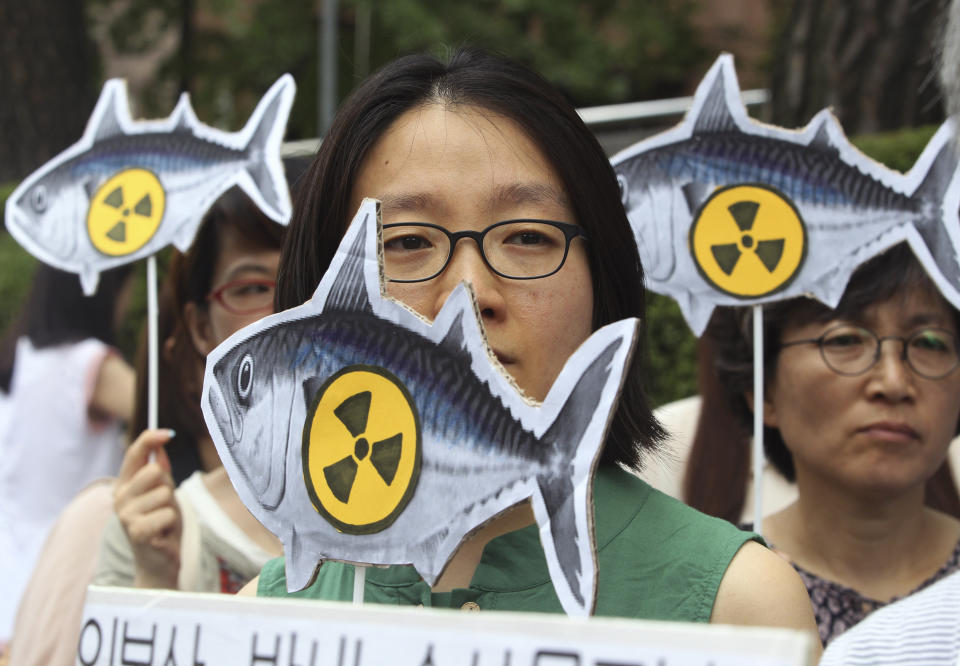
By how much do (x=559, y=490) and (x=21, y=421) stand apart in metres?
3.01

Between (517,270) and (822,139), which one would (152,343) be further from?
(822,139)

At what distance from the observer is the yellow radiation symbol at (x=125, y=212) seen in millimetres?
2576

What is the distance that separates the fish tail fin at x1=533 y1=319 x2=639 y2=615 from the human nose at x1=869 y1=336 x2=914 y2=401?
123 cm

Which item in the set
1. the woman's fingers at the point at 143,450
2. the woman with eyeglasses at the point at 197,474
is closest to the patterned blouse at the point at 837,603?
the woman with eyeglasses at the point at 197,474

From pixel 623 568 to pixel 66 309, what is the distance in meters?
2.94

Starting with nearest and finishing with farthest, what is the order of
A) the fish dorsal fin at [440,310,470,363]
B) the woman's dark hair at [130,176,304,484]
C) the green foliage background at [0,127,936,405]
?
the fish dorsal fin at [440,310,470,363], the woman's dark hair at [130,176,304,484], the green foliage background at [0,127,936,405]

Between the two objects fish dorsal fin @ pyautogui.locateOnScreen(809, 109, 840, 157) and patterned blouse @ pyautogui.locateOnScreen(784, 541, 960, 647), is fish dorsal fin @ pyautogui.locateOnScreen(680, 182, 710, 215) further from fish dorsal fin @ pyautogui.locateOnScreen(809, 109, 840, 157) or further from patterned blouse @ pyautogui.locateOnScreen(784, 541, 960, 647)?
patterned blouse @ pyautogui.locateOnScreen(784, 541, 960, 647)

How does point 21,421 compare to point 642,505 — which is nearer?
point 642,505

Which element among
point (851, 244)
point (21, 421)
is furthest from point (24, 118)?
point (851, 244)

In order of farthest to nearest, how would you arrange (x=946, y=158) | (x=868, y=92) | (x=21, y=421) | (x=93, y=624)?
(x=868, y=92) → (x=21, y=421) → (x=946, y=158) → (x=93, y=624)

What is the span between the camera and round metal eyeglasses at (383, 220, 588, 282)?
4.84ft

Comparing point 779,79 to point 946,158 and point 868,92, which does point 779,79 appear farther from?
point 946,158

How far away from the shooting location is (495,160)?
1.50 m

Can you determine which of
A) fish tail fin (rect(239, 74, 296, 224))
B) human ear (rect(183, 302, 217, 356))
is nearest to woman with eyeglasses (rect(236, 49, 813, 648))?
fish tail fin (rect(239, 74, 296, 224))
